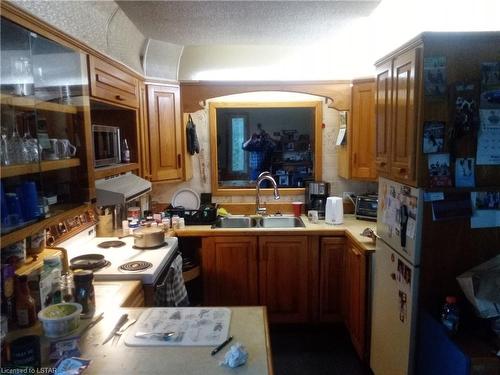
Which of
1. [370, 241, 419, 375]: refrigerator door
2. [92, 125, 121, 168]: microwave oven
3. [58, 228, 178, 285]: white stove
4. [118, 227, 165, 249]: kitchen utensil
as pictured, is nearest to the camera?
[370, 241, 419, 375]: refrigerator door

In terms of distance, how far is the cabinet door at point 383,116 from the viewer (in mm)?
1982

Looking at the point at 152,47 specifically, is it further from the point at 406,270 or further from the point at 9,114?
the point at 406,270

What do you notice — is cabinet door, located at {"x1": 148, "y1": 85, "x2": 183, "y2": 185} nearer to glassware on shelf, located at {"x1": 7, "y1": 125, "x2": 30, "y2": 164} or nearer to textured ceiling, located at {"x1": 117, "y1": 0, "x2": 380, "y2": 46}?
textured ceiling, located at {"x1": 117, "y1": 0, "x2": 380, "y2": 46}

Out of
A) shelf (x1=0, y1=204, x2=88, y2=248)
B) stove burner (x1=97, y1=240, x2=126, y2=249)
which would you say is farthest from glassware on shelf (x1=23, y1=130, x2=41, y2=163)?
stove burner (x1=97, y1=240, x2=126, y2=249)

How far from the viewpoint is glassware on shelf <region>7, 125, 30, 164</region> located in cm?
129

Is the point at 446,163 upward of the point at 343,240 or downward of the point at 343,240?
upward

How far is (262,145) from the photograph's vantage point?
141 inches

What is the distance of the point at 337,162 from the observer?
3539mm

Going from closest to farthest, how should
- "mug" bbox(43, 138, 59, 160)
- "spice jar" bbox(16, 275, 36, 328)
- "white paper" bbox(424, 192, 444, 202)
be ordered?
"spice jar" bbox(16, 275, 36, 328) → "mug" bbox(43, 138, 59, 160) → "white paper" bbox(424, 192, 444, 202)

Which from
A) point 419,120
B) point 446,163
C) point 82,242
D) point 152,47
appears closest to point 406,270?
point 446,163

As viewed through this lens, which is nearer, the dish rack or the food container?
the food container

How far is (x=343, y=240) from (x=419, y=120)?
151 centimetres

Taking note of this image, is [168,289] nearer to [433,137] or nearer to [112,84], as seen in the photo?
[112,84]

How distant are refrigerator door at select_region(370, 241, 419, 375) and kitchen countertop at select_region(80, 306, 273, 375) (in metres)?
0.77
